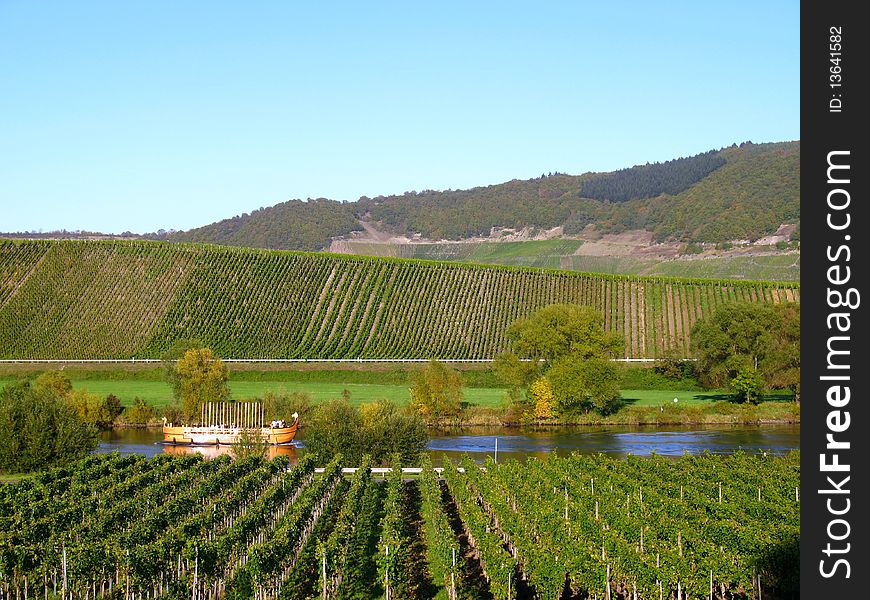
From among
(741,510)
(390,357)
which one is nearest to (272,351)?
(390,357)

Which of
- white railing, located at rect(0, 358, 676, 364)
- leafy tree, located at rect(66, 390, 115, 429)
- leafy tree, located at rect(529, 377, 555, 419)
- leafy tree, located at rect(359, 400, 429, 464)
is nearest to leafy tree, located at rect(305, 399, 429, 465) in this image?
leafy tree, located at rect(359, 400, 429, 464)

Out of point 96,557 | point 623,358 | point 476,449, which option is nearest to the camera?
point 96,557

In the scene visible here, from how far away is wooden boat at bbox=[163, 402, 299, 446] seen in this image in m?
74.8

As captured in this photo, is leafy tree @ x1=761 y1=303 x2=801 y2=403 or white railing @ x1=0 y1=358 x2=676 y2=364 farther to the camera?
white railing @ x1=0 y1=358 x2=676 y2=364

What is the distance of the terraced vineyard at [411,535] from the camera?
2961 cm

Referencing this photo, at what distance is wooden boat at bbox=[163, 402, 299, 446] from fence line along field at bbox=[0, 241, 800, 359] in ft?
95.3

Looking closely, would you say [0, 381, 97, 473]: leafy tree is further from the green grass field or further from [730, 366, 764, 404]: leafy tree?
[730, 366, 764, 404]: leafy tree

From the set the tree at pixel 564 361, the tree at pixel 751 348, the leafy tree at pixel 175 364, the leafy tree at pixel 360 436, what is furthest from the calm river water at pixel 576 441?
the tree at pixel 751 348

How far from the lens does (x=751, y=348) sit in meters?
91.0
